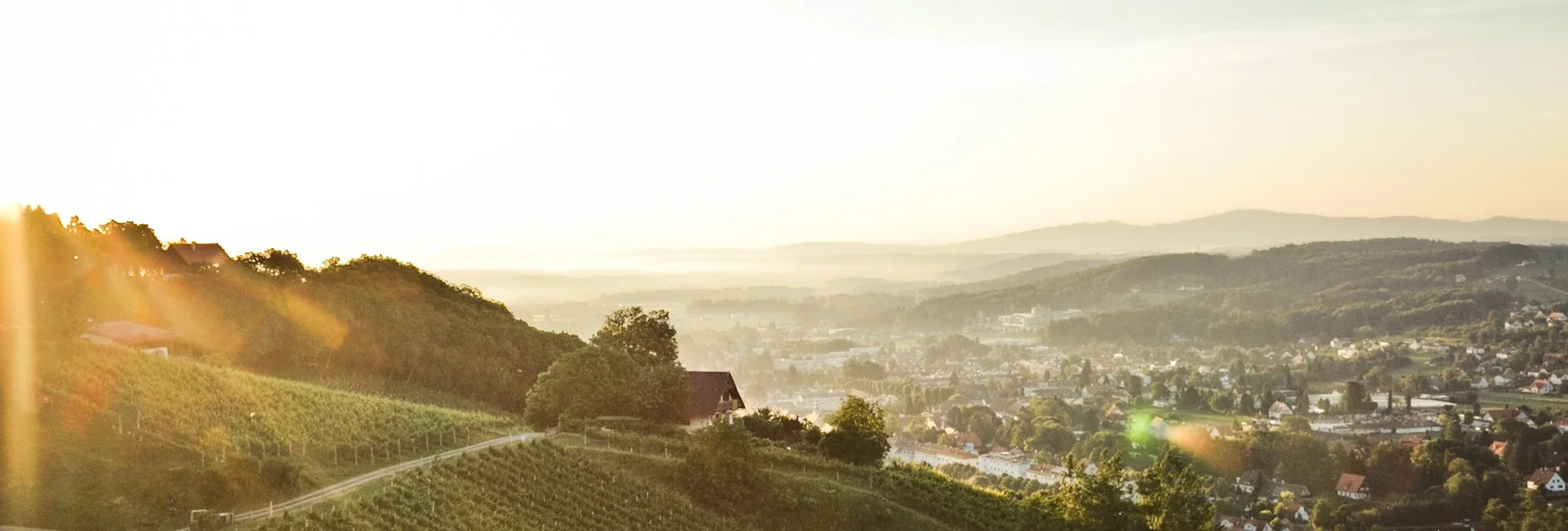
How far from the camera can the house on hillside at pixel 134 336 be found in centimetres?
3678

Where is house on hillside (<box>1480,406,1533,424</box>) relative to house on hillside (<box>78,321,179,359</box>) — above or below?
below

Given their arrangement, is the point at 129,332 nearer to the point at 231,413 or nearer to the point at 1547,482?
the point at 231,413

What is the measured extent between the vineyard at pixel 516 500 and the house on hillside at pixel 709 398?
932cm

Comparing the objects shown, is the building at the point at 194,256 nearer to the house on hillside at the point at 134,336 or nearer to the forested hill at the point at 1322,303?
the house on hillside at the point at 134,336

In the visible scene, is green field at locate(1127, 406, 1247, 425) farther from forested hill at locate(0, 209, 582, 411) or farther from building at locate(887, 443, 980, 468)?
forested hill at locate(0, 209, 582, 411)

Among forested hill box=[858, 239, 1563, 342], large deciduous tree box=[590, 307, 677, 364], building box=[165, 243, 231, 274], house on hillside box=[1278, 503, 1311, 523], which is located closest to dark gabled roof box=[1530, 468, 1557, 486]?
house on hillside box=[1278, 503, 1311, 523]

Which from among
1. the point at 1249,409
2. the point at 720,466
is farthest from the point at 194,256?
the point at 1249,409

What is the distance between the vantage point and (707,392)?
136 ft

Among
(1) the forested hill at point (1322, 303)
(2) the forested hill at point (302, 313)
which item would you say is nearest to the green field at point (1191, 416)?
(1) the forested hill at point (1322, 303)

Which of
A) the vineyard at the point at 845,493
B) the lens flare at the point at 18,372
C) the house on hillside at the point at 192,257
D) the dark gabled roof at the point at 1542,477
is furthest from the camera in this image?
the dark gabled roof at the point at 1542,477

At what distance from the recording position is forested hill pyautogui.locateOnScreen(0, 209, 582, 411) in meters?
39.8

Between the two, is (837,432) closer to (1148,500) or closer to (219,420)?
(1148,500)

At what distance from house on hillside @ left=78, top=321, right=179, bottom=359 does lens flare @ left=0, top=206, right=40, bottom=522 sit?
2825mm

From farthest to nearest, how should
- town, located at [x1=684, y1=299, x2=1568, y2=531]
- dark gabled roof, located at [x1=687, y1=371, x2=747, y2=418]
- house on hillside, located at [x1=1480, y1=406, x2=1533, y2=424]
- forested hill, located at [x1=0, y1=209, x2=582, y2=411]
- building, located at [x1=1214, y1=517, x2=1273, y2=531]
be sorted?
1. house on hillside, located at [x1=1480, y1=406, x2=1533, y2=424]
2. town, located at [x1=684, y1=299, x2=1568, y2=531]
3. building, located at [x1=1214, y1=517, x2=1273, y2=531]
4. dark gabled roof, located at [x1=687, y1=371, x2=747, y2=418]
5. forested hill, located at [x1=0, y1=209, x2=582, y2=411]
